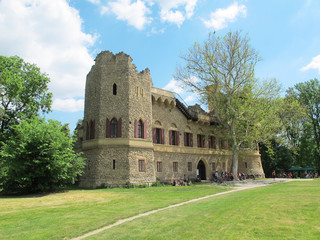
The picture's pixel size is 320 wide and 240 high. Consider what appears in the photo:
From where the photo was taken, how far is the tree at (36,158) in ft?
58.9

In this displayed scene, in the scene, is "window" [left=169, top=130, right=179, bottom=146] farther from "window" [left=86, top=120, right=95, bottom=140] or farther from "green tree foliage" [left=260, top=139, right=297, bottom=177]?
"green tree foliage" [left=260, top=139, right=297, bottom=177]

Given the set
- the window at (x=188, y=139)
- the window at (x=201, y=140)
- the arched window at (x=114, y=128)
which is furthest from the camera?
the window at (x=201, y=140)

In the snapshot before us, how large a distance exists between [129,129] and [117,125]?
48.5 inches

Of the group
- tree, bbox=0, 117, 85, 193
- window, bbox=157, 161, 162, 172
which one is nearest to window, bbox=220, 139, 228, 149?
window, bbox=157, 161, 162, 172

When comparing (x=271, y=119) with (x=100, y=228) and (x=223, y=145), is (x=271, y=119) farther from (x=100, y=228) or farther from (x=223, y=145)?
(x=100, y=228)

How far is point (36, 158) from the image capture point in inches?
719

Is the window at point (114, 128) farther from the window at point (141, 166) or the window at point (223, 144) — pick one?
the window at point (223, 144)

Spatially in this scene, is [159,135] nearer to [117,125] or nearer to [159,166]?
[159,166]

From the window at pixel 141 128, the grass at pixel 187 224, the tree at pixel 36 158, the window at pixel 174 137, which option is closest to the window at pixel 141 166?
the window at pixel 141 128

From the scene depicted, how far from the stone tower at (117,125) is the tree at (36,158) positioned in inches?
163

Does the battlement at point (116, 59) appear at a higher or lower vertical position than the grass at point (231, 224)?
higher

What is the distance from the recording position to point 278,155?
45.9 m

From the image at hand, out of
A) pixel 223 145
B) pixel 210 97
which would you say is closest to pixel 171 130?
pixel 210 97

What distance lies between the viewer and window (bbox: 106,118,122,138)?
23438mm
